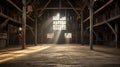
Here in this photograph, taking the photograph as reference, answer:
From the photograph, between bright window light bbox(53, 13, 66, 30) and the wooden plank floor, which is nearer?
the wooden plank floor

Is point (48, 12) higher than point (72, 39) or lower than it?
higher

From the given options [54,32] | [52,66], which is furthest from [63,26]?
[52,66]

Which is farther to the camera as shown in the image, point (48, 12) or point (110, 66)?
point (48, 12)

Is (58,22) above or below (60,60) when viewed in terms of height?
above

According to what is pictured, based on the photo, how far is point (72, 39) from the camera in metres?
27.8

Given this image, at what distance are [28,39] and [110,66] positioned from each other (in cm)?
2246

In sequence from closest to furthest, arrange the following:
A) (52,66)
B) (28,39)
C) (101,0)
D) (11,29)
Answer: (52,66) → (101,0) → (11,29) → (28,39)

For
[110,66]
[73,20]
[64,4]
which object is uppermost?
[64,4]

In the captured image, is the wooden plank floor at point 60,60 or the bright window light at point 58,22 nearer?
the wooden plank floor at point 60,60

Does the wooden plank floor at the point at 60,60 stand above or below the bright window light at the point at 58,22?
below

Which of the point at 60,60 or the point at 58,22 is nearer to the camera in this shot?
the point at 60,60

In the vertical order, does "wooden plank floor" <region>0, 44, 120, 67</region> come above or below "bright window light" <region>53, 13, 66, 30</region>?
below

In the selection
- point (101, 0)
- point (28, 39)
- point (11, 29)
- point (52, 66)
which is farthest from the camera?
point (28, 39)

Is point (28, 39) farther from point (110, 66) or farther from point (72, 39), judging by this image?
point (110, 66)
